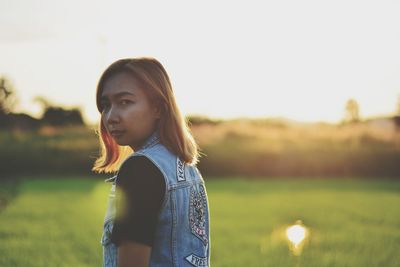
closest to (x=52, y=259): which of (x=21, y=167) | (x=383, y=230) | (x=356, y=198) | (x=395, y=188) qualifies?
(x=383, y=230)

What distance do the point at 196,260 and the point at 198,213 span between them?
170 millimetres

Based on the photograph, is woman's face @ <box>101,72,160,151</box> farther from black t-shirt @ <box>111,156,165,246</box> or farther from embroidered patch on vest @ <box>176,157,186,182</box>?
black t-shirt @ <box>111,156,165,246</box>

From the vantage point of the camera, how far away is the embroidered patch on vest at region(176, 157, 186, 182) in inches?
77.6

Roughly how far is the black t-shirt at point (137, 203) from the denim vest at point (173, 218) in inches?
2.0

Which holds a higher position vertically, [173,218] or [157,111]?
[157,111]

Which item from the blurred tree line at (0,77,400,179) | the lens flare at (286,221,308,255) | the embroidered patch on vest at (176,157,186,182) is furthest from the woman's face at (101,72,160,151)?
the blurred tree line at (0,77,400,179)

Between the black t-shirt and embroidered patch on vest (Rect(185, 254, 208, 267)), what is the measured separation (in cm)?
31

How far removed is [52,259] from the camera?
6785 mm

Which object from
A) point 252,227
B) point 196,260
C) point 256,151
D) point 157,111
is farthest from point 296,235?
point 256,151

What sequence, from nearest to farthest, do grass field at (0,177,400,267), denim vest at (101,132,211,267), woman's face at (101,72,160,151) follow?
1. denim vest at (101,132,211,267)
2. woman's face at (101,72,160,151)
3. grass field at (0,177,400,267)

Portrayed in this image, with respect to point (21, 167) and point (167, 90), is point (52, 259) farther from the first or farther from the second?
point (21, 167)

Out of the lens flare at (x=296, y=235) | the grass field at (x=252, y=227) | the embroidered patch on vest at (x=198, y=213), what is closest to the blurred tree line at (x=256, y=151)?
the grass field at (x=252, y=227)

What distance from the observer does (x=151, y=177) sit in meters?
1.79

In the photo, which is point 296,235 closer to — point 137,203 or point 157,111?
point 157,111
